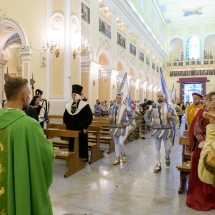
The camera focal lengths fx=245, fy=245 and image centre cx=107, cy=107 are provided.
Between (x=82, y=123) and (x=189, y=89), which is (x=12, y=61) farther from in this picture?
(x=189, y=89)

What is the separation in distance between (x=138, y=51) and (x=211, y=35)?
1586cm

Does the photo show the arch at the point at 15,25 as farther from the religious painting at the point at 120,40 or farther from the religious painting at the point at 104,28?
the religious painting at the point at 120,40

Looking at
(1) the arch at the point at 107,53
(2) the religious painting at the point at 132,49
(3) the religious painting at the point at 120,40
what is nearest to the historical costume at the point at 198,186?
(1) the arch at the point at 107,53

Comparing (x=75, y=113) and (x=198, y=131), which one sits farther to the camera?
(x=75, y=113)

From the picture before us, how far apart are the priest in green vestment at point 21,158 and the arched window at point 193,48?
1330 inches

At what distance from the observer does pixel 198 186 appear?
3.77m

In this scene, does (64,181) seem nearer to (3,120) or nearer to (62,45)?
(3,120)

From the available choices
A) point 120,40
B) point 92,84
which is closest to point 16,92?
point 92,84

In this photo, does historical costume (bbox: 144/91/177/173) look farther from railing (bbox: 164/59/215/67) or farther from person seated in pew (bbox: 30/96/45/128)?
railing (bbox: 164/59/215/67)

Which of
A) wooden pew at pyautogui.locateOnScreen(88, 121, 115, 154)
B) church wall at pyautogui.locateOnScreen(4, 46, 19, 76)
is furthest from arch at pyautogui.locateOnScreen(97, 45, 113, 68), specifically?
wooden pew at pyautogui.locateOnScreen(88, 121, 115, 154)

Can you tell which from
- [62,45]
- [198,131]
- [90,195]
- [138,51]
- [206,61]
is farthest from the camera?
[206,61]

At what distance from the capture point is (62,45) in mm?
10602

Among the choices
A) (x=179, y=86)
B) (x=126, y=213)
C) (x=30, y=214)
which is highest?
(x=179, y=86)

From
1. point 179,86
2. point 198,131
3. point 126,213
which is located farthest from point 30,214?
point 179,86
